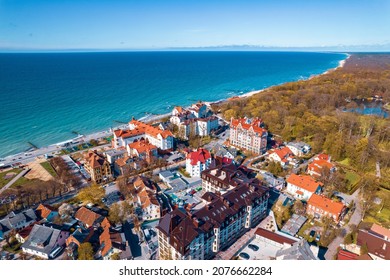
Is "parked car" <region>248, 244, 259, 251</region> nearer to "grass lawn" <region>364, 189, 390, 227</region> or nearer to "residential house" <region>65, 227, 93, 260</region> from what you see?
"grass lawn" <region>364, 189, 390, 227</region>

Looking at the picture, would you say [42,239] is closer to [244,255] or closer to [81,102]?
[244,255]

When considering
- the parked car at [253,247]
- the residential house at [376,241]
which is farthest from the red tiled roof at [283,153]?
the parked car at [253,247]

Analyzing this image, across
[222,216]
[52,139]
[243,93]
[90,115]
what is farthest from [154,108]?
[222,216]


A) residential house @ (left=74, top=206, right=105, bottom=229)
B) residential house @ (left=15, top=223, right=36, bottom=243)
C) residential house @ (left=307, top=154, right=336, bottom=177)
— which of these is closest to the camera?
residential house @ (left=15, top=223, right=36, bottom=243)

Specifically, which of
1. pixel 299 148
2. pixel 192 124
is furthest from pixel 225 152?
pixel 192 124

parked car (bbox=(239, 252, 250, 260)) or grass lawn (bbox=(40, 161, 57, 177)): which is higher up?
parked car (bbox=(239, 252, 250, 260))

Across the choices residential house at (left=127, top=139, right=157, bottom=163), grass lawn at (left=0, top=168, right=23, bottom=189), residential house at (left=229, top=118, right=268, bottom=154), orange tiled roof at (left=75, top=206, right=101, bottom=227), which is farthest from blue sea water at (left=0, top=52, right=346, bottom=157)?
residential house at (left=229, top=118, right=268, bottom=154)
